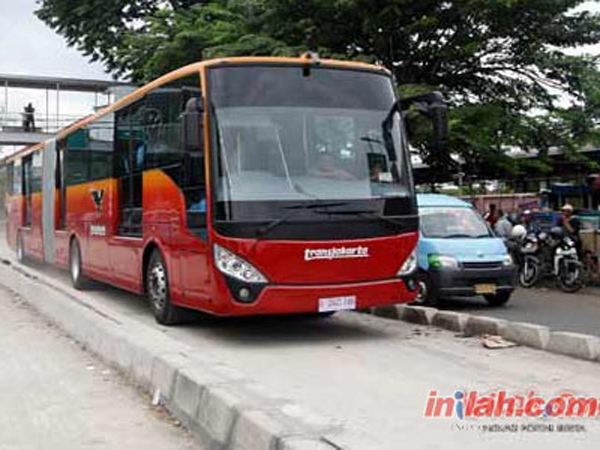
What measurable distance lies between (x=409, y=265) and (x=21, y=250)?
1489cm

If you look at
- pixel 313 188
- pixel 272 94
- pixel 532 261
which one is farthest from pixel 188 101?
pixel 532 261

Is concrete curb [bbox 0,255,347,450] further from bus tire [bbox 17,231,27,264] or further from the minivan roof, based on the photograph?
bus tire [bbox 17,231,27,264]

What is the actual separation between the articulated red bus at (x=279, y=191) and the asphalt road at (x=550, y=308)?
12.0ft

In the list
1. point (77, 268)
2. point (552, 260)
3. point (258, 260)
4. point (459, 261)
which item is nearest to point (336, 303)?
point (258, 260)

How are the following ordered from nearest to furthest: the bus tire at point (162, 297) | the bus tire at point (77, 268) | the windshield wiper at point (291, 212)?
the windshield wiper at point (291, 212) < the bus tire at point (162, 297) < the bus tire at point (77, 268)

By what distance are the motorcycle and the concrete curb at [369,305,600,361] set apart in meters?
6.11

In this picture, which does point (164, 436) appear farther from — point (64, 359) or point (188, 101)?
Answer: point (188, 101)

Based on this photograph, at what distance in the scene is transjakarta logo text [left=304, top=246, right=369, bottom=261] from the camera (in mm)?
8039

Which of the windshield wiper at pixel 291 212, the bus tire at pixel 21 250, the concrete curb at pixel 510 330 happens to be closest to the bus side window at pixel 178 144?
the windshield wiper at pixel 291 212

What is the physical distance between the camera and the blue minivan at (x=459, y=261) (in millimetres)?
11906

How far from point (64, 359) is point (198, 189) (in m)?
2.31

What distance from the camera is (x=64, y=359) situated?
8.48 meters

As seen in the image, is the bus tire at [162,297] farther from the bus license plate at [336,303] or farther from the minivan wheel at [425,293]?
the minivan wheel at [425,293]

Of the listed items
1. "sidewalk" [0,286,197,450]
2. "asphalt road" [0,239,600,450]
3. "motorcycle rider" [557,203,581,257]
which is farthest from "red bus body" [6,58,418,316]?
"motorcycle rider" [557,203,581,257]
